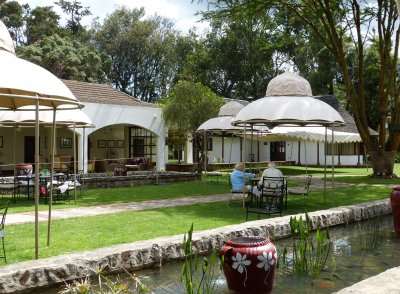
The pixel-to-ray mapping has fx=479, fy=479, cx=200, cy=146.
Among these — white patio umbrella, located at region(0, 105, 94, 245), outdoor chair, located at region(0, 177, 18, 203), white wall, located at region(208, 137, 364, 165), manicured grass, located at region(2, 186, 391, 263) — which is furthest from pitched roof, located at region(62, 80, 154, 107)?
manicured grass, located at region(2, 186, 391, 263)

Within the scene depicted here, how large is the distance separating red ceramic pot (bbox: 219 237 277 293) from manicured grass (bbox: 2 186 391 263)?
152cm

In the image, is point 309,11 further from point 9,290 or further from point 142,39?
point 142,39

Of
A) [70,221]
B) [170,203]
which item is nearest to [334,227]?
[170,203]

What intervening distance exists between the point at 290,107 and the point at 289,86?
2.83 ft

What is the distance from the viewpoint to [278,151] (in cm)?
3728

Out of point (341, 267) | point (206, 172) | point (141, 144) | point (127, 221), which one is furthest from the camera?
point (141, 144)

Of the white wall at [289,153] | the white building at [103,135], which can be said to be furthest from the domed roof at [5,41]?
the white wall at [289,153]

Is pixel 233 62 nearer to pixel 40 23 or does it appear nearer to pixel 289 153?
pixel 289 153

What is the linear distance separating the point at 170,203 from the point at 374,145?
13.0m

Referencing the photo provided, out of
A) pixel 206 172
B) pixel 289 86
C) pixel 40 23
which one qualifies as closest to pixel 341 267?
pixel 289 86

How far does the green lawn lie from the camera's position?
7031 mm

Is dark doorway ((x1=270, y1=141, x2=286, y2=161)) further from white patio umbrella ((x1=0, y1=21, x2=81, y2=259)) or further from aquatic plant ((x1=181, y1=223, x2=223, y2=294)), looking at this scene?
white patio umbrella ((x1=0, y1=21, x2=81, y2=259))

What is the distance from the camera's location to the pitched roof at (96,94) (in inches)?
883

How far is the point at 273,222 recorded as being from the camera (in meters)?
→ 8.02
